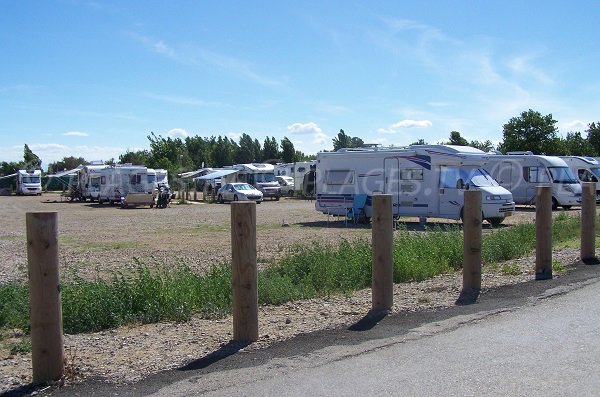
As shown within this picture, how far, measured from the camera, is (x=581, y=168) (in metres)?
36.6

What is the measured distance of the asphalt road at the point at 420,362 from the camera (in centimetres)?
502

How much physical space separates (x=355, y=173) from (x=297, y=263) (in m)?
14.2

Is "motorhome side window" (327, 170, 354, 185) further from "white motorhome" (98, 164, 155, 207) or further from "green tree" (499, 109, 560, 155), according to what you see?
"green tree" (499, 109, 560, 155)

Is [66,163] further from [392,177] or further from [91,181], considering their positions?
[392,177]

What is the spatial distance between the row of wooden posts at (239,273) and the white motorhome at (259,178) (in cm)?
3842

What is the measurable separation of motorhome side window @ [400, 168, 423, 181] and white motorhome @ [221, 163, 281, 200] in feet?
78.4

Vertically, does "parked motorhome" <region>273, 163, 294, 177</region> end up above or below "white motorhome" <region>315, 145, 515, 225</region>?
above

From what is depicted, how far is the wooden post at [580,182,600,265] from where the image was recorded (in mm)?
11031

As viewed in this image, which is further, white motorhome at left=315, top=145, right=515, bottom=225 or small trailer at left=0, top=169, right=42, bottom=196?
small trailer at left=0, top=169, right=42, bottom=196

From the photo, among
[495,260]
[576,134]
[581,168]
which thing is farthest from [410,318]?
[576,134]

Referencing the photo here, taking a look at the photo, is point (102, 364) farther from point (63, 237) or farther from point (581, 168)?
point (581, 168)

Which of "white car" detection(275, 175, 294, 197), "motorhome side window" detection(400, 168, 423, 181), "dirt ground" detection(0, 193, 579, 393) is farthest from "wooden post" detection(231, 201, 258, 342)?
"white car" detection(275, 175, 294, 197)

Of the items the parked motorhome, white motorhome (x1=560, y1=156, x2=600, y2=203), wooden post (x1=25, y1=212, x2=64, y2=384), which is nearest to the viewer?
wooden post (x1=25, y1=212, x2=64, y2=384)

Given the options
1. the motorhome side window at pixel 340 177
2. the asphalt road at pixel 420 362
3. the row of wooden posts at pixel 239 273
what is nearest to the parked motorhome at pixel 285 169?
the motorhome side window at pixel 340 177
